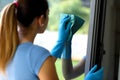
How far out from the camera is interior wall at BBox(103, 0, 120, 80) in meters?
1.53

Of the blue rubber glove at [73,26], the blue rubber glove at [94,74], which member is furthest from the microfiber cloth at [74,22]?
the blue rubber glove at [94,74]

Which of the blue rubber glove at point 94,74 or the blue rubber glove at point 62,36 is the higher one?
the blue rubber glove at point 62,36

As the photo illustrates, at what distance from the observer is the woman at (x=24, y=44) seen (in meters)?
1.00

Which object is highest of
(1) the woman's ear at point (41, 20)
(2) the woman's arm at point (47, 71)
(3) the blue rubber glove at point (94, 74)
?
(1) the woman's ear at point (41, 20)

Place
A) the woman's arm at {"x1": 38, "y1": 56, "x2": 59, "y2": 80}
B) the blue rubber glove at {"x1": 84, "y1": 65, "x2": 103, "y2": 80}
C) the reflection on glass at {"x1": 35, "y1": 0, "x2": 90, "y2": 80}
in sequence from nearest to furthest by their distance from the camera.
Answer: the woman's arm at {"x1": 38, "y1": 56, "x2": 59, "y2": 80}
the blue rubber glove at {"x1": 84, "y1": 65, "x2": 103, "y2": 80}
the reflection on glass at {"x1": 35, "y1": 0, "x2": 90, "y2": 80}

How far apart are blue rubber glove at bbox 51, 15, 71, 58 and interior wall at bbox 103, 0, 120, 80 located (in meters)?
0.29

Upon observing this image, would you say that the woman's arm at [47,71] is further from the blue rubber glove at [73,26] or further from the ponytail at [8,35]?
the blue rubber glove at [73,26]

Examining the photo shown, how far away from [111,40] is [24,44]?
737 mm

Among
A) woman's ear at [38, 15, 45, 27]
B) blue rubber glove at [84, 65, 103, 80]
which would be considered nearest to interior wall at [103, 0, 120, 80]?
blue rubber glove at [84, 65, 103, 80]

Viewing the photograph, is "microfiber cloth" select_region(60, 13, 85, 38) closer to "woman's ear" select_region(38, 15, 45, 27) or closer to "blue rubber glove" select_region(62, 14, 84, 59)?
"blue rubber glove" select_region(62, 14, 84, 59)

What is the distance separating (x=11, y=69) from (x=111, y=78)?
82 cm

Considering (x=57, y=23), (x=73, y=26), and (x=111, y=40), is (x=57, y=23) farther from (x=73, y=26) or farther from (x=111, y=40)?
(x=111, y=40)

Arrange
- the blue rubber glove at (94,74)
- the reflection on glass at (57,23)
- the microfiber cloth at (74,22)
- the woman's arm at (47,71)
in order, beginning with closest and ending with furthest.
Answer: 1. the woman's arm at (47,71)
2. the blue rubber glove at (94,74)
3. the microfiber cloth at (74,22)
4. the reflection on glass at (57,23)

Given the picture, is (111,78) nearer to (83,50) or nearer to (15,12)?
(83,50)
